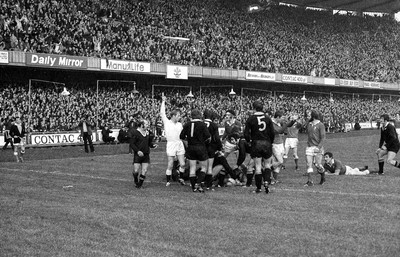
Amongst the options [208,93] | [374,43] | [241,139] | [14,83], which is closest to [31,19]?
[14,83]

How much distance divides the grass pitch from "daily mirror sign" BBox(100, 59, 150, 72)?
68.6 feet

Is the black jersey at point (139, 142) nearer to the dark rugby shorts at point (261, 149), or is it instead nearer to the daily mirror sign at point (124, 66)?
the dark rugby shorts at point (261, 149)

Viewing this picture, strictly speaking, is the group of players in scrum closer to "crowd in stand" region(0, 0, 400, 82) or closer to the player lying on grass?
the player lying on grass

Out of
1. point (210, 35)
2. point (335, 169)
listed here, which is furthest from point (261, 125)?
point (210, 35)

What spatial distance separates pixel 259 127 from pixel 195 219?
3.84 metres

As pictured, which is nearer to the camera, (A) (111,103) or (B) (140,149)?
(B) (140,149)

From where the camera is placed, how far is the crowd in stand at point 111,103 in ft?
106

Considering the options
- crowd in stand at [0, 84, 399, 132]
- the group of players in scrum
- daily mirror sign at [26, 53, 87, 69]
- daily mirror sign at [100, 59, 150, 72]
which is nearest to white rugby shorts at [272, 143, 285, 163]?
the group of players in scrum

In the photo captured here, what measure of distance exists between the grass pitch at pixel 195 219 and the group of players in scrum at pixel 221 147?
0.50m

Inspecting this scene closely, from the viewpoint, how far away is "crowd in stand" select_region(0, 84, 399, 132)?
32.2 meters

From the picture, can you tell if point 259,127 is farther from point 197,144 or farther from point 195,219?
point 195,219

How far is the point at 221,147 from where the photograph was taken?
1395 cm

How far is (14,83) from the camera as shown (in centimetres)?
3262

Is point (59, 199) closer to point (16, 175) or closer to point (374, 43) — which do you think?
point (16, 175)
